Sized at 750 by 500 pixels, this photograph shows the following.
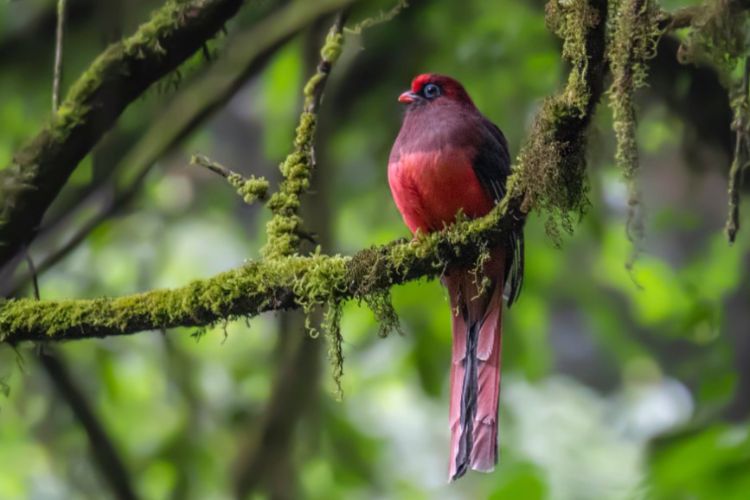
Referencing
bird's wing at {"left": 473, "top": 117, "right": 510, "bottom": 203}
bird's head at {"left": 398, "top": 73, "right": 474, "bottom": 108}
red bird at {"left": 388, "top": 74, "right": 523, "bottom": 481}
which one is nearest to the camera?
red bird at {"left": 388, "top": 74, "right": 523, "bottom": 481}

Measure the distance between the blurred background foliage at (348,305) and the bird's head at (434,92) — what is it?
0.40 m

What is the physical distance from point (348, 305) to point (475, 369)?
216 centimetres

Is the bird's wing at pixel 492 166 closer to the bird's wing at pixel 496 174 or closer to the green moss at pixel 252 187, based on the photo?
the bird's wing at pixel 496 174

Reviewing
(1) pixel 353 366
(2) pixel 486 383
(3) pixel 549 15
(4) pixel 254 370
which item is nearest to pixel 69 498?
(4) pixel 254 370

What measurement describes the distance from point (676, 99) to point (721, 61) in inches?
97.4

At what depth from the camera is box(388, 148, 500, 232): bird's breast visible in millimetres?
3547

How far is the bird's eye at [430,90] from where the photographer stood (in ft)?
14.1

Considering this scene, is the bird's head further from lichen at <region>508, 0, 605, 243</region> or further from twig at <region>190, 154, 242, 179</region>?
lichen at <region>508, 0, 605, 243</region>

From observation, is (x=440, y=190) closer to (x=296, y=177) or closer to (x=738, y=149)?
(x=296, y=177)

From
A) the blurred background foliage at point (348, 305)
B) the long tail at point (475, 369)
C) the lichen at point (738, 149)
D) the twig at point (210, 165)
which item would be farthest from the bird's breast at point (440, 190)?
the lichen at point (738, 149)

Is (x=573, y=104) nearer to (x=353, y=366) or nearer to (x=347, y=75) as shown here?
(x=347, y=75)

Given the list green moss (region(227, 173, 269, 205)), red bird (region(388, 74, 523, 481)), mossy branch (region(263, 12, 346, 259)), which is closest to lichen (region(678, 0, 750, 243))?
red bird (region(388, 74, 523, 481))

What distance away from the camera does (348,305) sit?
584cm

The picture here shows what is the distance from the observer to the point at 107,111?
11.2 ft
